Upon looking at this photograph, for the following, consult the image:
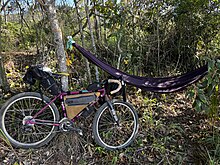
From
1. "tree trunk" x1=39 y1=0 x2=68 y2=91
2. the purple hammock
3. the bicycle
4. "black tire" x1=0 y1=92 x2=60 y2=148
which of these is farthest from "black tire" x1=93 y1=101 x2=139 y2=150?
"tree trunk" x1=39 y1=0 x2=68 y2=91

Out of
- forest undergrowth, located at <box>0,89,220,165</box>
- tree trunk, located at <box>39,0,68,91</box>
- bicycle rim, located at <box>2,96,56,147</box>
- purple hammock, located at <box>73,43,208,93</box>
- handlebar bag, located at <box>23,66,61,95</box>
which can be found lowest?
forest undergrowth, located at <box>0,89,220,165</box>

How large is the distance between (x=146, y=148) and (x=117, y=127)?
33 centimetres

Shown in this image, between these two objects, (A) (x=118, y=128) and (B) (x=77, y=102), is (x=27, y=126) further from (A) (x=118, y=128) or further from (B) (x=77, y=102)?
(A) (x=118, y=128)

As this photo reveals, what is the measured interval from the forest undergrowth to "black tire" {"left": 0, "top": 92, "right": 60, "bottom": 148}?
0.08m

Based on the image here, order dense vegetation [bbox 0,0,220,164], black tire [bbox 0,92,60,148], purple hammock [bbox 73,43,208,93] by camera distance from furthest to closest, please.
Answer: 1. purple hammock [bbox 73,43,208,93]
2. dense vegetation [bbox 0,0,220,164]
3. black tire [bbox 0,92,60,148]

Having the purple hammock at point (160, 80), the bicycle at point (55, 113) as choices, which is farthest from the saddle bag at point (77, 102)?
the purple hammock at point (160, 80)

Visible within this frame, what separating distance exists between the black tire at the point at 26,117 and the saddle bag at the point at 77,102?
0.34 feet

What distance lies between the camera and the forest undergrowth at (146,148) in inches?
73.5

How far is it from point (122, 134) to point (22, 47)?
224 cm

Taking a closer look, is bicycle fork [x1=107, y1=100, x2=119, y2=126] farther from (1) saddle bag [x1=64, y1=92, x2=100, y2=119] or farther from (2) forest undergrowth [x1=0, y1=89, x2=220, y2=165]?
(2) forest undergrowth [x1=0, y1=89, x2=220, y2=165]

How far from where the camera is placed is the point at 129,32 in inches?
114

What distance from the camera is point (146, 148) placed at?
6.60ft

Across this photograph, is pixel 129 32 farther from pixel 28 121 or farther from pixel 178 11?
pixel 28 121

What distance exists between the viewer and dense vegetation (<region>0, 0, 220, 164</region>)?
194 cm
